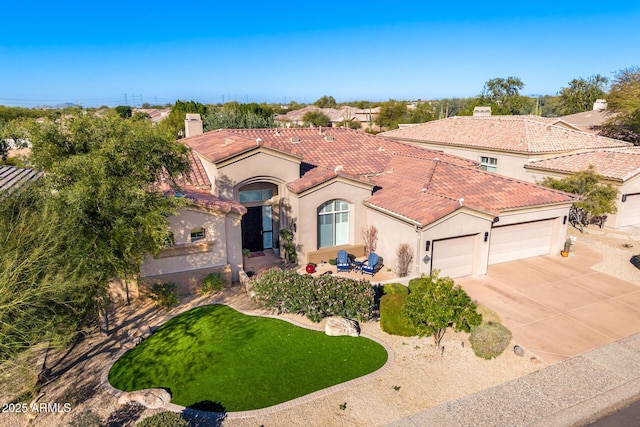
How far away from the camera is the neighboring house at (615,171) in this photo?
93.1ft

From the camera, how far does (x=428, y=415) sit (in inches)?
459

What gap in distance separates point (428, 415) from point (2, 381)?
10634 millimetres

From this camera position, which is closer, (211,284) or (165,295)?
(165,295)

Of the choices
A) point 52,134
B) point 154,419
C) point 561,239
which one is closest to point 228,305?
point 154,419

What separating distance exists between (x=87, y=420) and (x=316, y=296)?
825 cm

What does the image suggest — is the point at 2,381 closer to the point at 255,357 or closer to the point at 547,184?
the point at 255,357

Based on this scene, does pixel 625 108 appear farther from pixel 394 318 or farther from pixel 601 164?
pixel 394 318

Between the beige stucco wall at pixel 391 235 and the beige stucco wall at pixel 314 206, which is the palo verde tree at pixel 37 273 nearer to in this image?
the beige stucco wall at pixel 314 206

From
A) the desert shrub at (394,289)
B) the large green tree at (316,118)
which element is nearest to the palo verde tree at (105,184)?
the desert shrub at (394,289)

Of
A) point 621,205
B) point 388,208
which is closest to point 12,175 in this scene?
point 388,208

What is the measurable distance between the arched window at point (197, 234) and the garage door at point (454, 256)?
34.1ft

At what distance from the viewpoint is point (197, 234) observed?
19.2 metres

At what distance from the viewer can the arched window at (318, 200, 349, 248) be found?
2289 centimetres

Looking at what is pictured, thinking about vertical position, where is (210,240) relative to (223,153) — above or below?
below
